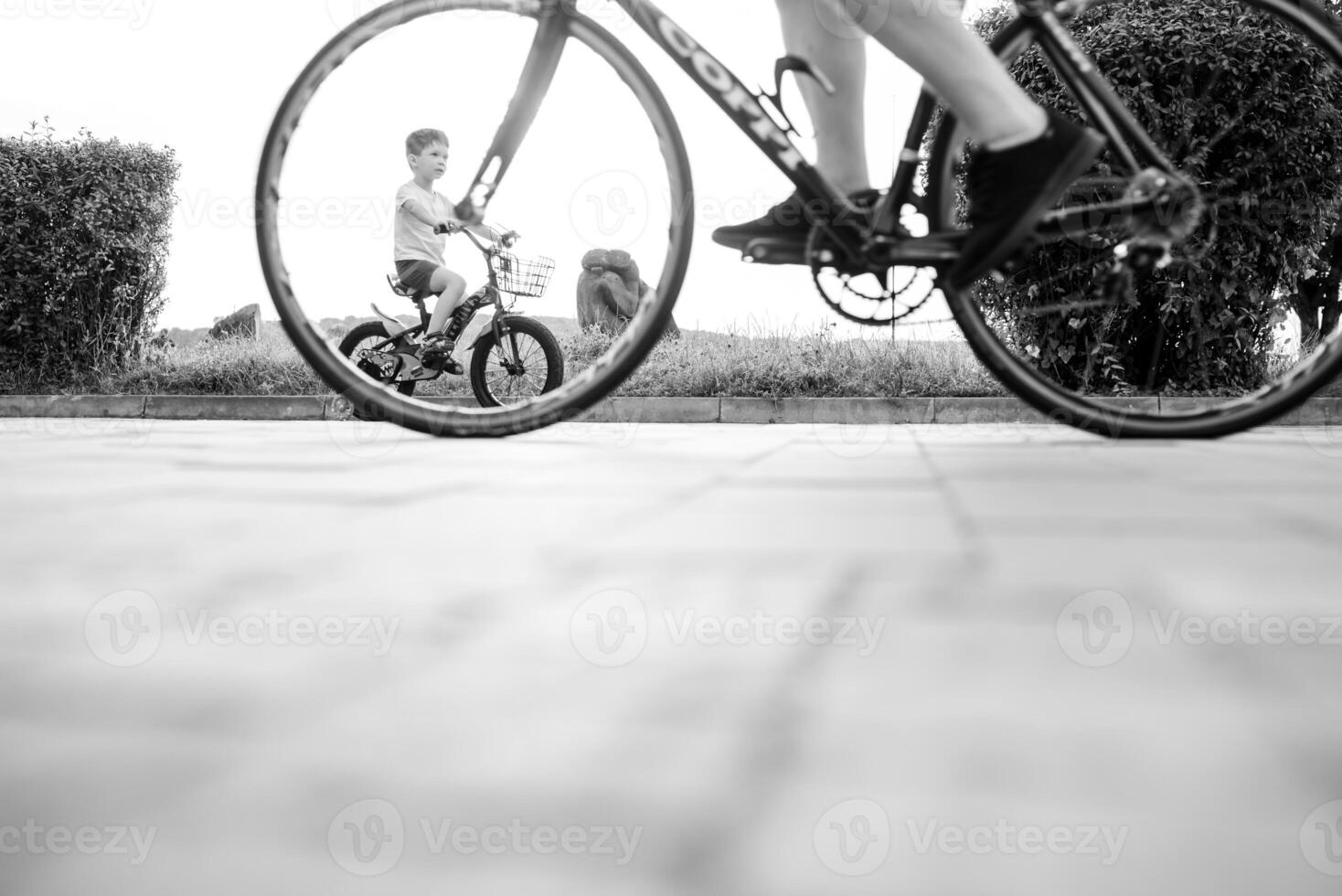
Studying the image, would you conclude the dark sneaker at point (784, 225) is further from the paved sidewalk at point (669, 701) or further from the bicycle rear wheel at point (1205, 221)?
the bicycle rear wheel at point (1205, 221)

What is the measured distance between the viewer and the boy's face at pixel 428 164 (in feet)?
10.1

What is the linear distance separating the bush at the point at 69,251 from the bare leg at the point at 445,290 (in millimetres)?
5497

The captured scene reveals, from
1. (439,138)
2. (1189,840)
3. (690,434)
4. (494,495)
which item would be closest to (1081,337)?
(690,434)

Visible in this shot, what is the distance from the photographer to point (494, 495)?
1.99 m

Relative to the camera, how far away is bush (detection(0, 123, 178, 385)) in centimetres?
821

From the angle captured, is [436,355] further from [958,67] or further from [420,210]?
[958,67]

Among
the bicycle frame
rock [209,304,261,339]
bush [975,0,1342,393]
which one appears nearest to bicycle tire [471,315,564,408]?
bush [975,0,1342,393]

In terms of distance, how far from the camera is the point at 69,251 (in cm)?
827

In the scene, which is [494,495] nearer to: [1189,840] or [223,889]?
[223,889]
